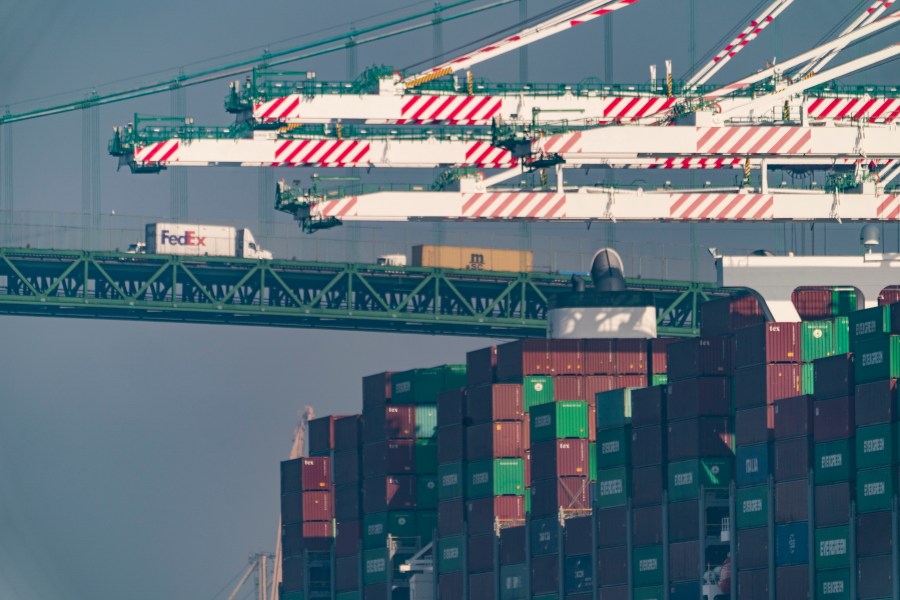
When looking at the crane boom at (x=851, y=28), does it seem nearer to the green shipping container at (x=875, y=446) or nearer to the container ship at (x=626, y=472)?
the container ship at (x=626, y=472)

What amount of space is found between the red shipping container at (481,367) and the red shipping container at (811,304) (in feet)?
38.8

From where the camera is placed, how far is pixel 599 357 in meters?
78.8

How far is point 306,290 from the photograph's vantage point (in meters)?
139

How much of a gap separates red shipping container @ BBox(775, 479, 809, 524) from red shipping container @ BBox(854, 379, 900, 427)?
95.8 inches

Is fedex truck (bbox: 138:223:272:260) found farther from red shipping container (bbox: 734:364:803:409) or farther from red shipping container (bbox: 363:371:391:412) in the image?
red shipping container (bbox: 734:364:803:409)

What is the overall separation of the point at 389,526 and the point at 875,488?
2856cm

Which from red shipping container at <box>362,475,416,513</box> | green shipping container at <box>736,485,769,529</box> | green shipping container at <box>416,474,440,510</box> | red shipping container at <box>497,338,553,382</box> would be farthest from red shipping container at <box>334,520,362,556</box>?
green shipping container at <box>736,485,769,529</box>

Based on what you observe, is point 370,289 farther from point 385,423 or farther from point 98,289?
point 385,423

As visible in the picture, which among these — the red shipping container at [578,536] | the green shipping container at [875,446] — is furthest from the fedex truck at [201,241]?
the green shipping container at [875,446]

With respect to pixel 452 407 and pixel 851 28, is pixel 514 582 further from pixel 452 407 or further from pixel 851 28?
pixel 851 28

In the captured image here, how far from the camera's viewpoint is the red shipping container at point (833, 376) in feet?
194

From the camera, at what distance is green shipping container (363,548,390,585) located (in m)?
83.6

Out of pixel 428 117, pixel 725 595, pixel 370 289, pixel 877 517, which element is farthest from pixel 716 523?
pixel 370 289

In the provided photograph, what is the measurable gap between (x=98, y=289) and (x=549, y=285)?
24.0 metres
